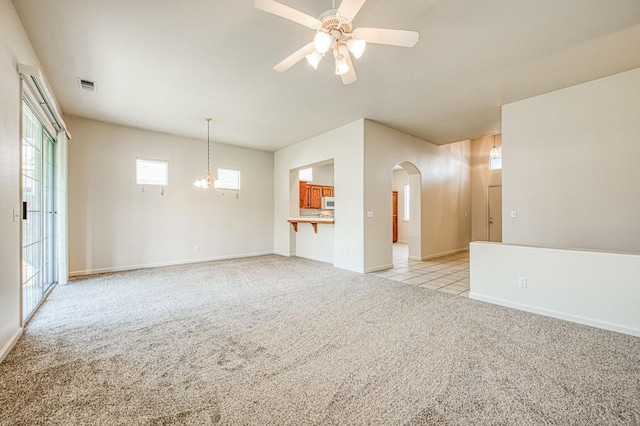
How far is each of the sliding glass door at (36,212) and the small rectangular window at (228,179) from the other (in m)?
3.12

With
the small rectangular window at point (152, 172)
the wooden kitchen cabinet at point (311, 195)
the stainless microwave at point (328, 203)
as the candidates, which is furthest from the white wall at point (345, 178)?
the small rectangular window at point (152, 172)

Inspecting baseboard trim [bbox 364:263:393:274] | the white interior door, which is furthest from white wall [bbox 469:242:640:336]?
the white interior door

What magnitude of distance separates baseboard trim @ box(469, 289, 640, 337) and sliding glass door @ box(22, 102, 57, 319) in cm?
532

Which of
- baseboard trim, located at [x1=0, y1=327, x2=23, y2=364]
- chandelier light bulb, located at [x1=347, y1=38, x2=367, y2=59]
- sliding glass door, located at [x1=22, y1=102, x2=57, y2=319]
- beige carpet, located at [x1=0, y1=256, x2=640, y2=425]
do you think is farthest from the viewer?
sliding glass door, located at [x1=22, y1=102, x2=57, y2=319]

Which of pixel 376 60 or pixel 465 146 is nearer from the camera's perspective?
pixel 376 60

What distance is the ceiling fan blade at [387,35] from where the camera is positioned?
206 cm

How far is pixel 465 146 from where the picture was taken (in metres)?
8.34

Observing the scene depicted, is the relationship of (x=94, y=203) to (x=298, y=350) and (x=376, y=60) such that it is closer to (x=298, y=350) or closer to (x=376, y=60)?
(x=298, y=350)

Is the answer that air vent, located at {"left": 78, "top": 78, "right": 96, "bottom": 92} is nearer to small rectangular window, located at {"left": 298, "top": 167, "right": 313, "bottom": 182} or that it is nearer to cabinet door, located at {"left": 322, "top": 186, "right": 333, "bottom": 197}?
small rectangular window, located at {"left": 298, "top": 167, "right": 313, "bottom": 182}

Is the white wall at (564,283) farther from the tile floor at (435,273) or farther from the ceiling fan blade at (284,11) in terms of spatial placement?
the ceiling fan blade at (284,11)

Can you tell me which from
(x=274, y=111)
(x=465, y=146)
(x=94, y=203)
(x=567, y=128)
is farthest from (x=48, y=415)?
(x=465, y=146)

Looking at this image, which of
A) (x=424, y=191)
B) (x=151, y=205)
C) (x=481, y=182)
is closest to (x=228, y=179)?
(x=151, y=205)

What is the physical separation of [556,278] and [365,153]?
3.40 meters

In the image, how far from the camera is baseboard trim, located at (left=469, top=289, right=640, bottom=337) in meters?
2.68
